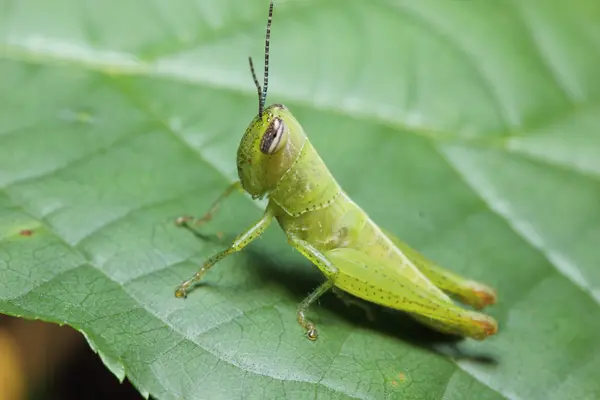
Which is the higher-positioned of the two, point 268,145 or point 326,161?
point 268,145

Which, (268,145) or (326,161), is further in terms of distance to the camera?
(326,161)

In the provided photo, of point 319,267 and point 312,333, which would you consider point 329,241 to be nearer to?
point 319,267

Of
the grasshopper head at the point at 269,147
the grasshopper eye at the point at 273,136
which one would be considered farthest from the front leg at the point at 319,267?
the grasshopper eye at the point at 273,136

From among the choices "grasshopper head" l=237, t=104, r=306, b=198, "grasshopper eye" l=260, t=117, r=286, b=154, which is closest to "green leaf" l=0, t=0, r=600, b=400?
"grasshopper head" l=237, t=104, r=306, b=198

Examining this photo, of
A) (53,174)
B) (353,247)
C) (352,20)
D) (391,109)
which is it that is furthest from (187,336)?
(352,20)

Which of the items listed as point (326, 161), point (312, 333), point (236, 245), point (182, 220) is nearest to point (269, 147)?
point (236, 245)

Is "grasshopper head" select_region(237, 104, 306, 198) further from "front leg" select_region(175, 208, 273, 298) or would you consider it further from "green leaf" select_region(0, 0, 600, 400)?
"green leaf" select_region(0, 0, 600, 400)

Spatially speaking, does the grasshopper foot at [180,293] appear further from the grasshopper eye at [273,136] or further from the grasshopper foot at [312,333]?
the grasshopper eye at [273,136]
